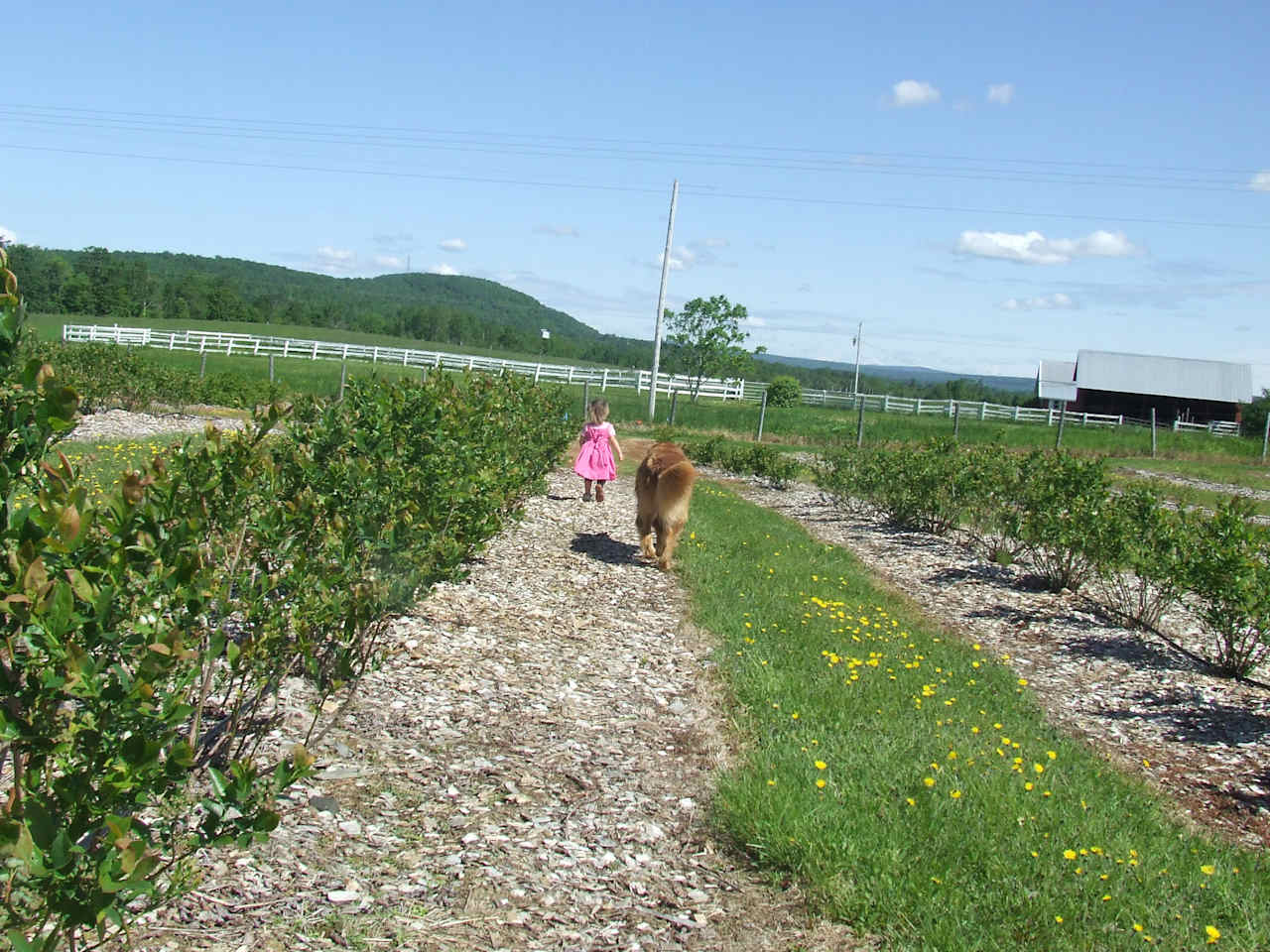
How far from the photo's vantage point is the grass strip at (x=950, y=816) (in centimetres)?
362

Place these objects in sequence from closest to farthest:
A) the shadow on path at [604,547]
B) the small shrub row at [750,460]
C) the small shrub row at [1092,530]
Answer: the small shrub row at [1092,530] < the shadow on path at [604,547] < the small shrub row at [750,460]

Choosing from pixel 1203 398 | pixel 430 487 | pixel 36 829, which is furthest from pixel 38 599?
pixel 1203 398

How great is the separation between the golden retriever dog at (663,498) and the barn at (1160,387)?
49689 mm

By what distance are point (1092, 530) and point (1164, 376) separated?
170ft

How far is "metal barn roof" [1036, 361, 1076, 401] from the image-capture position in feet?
196

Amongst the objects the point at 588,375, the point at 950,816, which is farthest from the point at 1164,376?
the point at 950,816

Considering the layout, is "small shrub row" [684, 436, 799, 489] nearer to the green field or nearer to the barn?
the green field

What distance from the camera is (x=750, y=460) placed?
20969mm

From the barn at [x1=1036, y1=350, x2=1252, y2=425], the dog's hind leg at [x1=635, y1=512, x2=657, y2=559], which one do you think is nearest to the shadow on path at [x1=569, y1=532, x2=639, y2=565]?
the dog's hind leg at [x1=635, y1=512, x2=657, y2=559]

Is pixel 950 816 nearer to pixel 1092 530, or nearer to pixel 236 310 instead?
pixel 1092 530

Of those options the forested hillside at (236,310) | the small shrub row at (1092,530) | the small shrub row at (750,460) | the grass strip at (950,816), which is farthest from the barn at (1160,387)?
the grass strip at (950,816)

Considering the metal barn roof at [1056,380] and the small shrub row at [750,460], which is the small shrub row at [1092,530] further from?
the metal barn roof at [1056,380]

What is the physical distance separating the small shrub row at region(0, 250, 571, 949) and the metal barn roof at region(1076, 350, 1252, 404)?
5576 cm

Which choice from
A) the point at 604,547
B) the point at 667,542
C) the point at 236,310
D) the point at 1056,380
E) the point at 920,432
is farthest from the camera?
the point at 236,310
